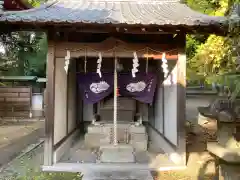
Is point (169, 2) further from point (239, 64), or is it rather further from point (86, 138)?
point (239, 64)

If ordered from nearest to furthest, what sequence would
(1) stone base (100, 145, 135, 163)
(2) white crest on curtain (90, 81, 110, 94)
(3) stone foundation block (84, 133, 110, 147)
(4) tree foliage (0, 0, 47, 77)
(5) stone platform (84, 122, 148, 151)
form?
(1) stone base (100, 145, 135, 163), (2) white crest on curtain (90, 81, 110, 94), (5) stone platform (84, 122, 148, 151), (3) stone foundation block (84, 133, 110, 147), (4) tree foliage (0, 0, 47, 77)

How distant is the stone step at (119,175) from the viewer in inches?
263

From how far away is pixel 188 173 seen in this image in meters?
7.17

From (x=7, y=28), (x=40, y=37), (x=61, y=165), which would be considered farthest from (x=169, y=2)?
(x=40, y=37)

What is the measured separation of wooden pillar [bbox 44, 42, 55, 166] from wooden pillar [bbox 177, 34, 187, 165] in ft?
10.3

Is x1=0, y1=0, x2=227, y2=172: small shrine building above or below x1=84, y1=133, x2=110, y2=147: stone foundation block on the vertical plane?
above

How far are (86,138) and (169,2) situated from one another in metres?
5.18

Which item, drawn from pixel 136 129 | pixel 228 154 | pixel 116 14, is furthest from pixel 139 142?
pixel 228 154

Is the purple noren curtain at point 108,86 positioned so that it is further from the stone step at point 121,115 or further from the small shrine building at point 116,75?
the stone step at point 121,115

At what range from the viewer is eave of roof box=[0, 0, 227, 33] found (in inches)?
264

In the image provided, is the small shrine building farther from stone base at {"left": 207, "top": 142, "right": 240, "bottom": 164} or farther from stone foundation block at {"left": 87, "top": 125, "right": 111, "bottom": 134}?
stone base at {"left": 207, "top": 142, "right": 240, "bottom": 164}

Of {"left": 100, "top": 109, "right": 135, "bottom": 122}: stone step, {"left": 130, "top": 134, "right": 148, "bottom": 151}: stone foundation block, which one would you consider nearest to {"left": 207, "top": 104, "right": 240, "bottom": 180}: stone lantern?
{"left": 130, "top": 134, "right": 148, "bottom": 151}: stone foundation block

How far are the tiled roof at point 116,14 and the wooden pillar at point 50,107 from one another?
0.98 meters

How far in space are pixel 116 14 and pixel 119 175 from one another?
389 cm
